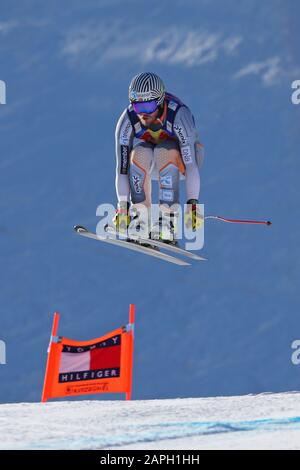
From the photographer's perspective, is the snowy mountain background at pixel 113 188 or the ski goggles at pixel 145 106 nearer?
the ski goggles at pixel 145 106

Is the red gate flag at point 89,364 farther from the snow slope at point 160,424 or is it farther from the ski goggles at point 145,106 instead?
the ski goggles at point 145,106

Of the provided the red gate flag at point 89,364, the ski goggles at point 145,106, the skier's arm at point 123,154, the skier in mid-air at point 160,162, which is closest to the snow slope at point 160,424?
the red gate flag at point 89,364

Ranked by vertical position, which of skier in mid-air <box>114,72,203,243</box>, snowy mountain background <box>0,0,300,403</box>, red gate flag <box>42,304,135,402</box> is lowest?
red gate flag <box>42,304,135,402</box>

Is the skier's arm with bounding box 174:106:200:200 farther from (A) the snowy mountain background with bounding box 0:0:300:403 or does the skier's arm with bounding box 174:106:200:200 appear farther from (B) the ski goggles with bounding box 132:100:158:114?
(A) the snowy mountain background with bounding box 0:0:300:403

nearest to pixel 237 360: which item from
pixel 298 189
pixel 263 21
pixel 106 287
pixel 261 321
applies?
pixel 261 321

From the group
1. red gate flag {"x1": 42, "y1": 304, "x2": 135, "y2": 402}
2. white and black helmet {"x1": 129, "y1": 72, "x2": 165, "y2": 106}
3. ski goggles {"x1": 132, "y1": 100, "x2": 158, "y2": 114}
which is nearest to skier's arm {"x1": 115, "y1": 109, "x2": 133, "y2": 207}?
ski goggles {"x1": 132, "y1": 100, "x2": 158, "y2": 114}

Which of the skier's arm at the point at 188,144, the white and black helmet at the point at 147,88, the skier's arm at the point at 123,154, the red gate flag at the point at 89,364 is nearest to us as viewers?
the white and black helmet at the point at 147,88
